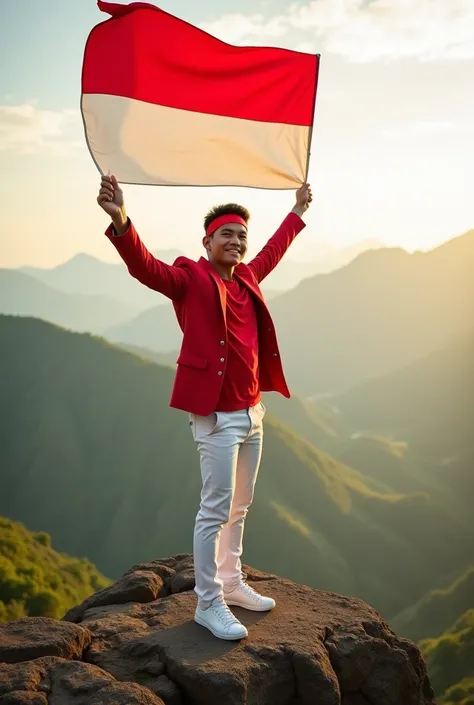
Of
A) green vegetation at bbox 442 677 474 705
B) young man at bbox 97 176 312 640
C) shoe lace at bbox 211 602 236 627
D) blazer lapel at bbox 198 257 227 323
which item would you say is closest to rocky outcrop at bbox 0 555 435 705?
shoe lace at bbox 211 602 236 627

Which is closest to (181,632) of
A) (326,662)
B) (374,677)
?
(326,662)

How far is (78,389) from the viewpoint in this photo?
83000 millimetres

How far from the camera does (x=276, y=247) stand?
21.3 ft

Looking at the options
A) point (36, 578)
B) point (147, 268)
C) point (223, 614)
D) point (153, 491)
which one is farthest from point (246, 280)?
point (153, 491)

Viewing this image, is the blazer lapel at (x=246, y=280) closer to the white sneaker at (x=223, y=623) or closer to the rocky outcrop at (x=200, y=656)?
the white sneaker at (x=223, y=623)

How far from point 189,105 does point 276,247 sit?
5.09ft

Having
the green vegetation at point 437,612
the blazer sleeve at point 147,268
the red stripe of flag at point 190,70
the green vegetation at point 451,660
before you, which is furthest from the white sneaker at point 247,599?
the green vegetation at point 437,612

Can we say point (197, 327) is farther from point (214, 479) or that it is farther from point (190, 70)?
point (190, 70)

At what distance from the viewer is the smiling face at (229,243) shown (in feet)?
18.0

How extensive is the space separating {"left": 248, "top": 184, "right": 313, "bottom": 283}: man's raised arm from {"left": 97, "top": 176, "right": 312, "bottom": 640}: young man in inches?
19.3

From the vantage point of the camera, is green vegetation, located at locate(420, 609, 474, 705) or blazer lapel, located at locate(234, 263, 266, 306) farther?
green vegetation, located at locate(420, 609, 474, 705)

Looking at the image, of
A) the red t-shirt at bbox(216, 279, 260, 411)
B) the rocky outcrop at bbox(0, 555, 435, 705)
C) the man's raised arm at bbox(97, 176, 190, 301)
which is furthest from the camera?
the red t-shirt at bbox(216, 279, 260, 411)

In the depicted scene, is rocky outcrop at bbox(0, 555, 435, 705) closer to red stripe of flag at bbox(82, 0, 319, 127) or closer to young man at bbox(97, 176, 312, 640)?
young man at bbox(97, 176, 312, 640)

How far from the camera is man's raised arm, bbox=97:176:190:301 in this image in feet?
15.4
